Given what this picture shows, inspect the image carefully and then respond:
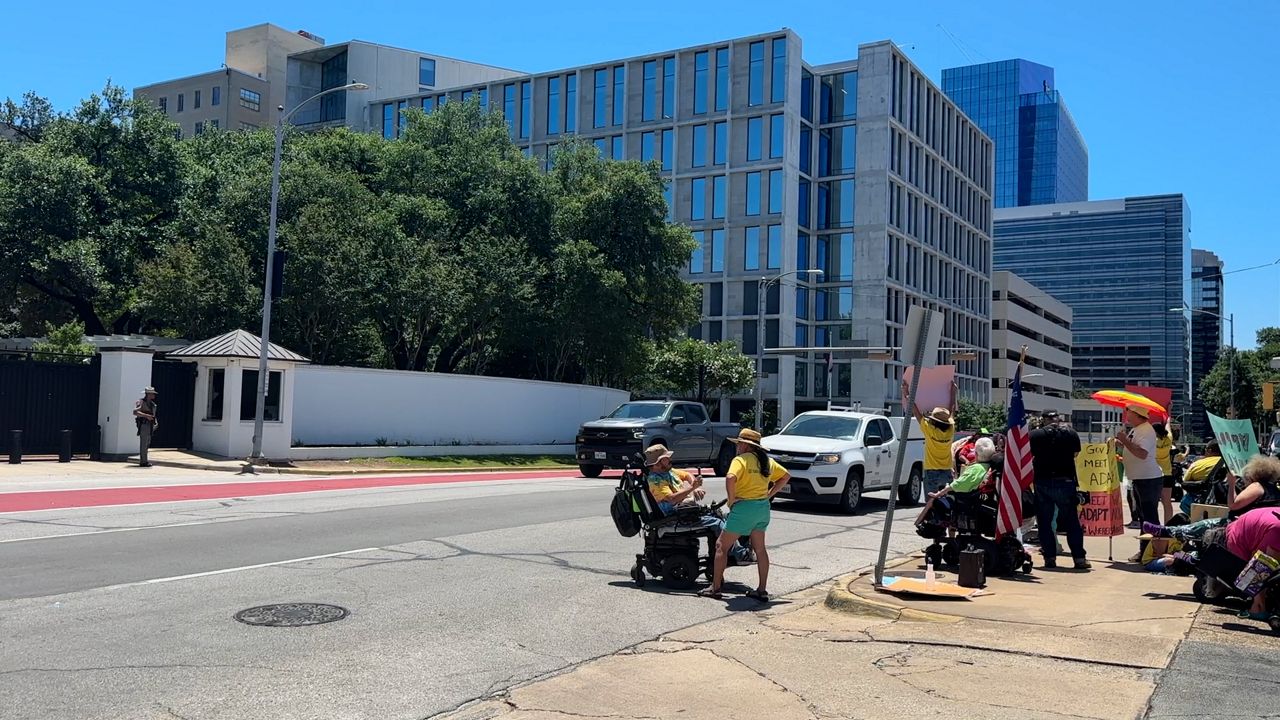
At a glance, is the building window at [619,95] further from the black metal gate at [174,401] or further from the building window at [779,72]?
the black metal gate at [174,401]

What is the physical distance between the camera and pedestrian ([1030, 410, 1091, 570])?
37.9ft

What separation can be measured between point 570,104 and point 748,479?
217ft

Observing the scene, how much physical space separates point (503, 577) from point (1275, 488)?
282 inches

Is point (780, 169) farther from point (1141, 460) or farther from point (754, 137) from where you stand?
point (1141, 460)

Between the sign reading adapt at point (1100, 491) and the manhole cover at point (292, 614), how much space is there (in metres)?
8.60

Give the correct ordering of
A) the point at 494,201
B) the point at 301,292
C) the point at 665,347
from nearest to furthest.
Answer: the point at 301,292 → the point at 494,201 → the point at 665,347

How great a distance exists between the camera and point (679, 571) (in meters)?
10.1

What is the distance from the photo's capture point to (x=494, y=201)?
4006cm

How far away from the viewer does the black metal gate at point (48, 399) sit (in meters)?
23.5

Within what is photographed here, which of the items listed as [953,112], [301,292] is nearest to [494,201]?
[301,292]

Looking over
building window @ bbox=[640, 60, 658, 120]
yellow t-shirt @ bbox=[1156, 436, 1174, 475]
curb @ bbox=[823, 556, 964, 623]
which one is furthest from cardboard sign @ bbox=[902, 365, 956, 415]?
building window @ bbox=[640, 60, 658, 120]

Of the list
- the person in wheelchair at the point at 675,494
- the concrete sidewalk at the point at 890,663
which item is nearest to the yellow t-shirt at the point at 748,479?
the person in wheelchair at the point at 675,494

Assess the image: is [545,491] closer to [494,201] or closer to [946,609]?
[946,609]

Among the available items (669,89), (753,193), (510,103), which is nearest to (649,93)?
(669,89)
